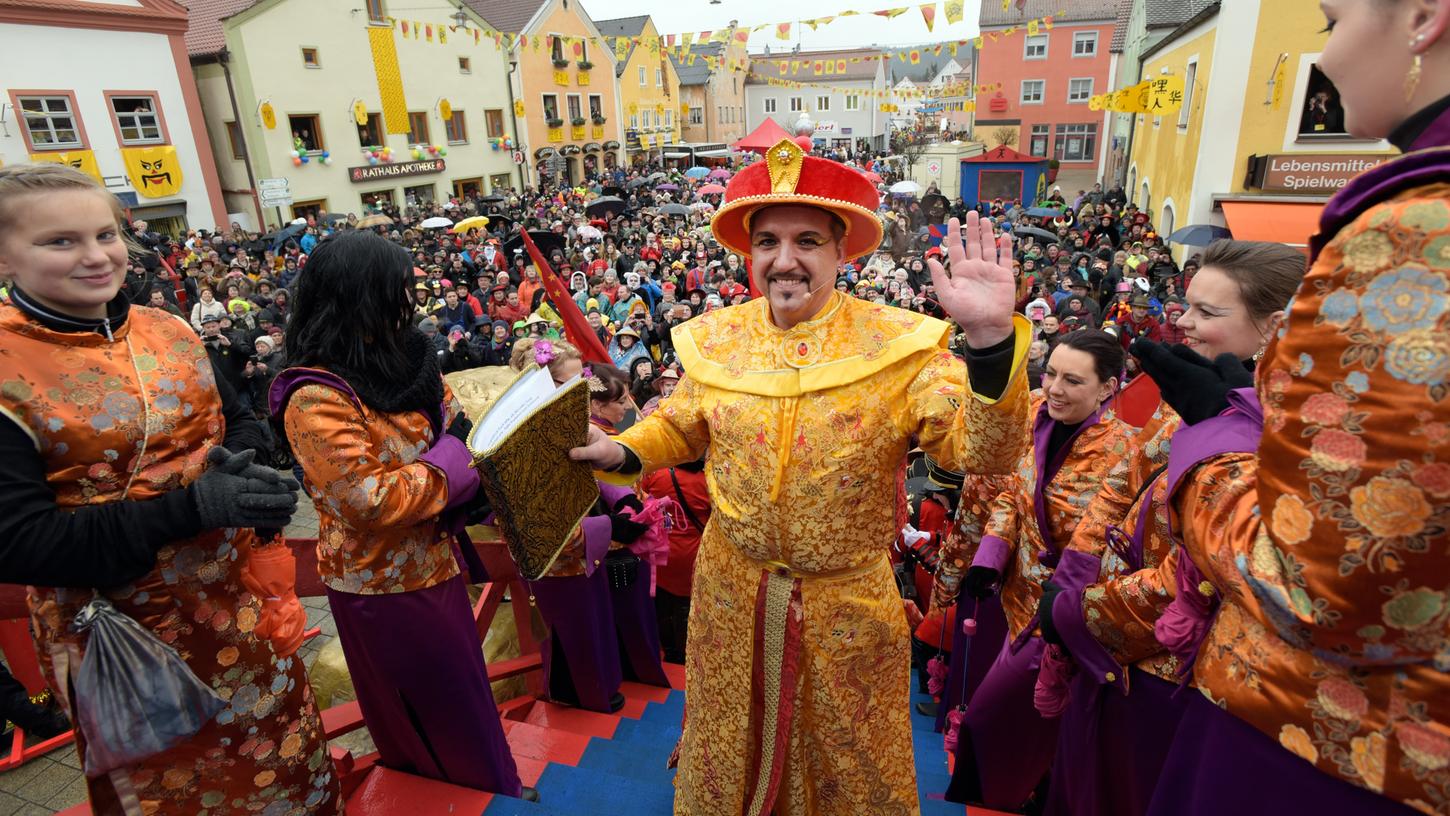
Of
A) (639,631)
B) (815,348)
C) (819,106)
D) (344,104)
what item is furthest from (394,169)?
(819,106)

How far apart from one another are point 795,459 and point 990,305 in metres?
0.71

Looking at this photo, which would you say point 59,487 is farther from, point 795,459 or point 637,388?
point 637,388

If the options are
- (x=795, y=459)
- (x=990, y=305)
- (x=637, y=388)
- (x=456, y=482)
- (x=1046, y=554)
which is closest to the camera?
(x=990, y=305)

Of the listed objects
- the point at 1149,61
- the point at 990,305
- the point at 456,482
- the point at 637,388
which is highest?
the point at 1149,61

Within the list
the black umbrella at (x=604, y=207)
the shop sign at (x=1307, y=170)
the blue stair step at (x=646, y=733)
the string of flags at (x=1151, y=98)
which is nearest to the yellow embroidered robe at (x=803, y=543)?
the blue stair step at (x=646, y=733)

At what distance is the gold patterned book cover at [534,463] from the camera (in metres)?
1.91

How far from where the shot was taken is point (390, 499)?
6.86 feet

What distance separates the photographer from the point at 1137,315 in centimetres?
839

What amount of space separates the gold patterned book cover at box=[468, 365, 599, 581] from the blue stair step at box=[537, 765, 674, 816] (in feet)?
3.62

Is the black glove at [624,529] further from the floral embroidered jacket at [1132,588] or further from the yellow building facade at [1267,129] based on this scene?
the yellow building facade at [1267,129]

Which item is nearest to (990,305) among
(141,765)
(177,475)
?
(177,475)

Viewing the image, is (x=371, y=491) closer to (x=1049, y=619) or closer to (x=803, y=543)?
(x=803, y=543)

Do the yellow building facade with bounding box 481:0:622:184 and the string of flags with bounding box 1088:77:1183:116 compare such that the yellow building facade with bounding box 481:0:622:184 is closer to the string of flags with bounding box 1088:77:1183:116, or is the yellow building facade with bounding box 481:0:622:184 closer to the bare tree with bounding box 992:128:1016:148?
the bare tree with bounding box 992:128:1016:148

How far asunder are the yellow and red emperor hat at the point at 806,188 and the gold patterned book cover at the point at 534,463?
748 mm
